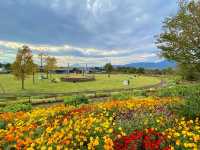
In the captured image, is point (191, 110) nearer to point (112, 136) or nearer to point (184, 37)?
point (112, 136)

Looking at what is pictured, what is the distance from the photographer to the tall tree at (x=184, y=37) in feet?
77.5

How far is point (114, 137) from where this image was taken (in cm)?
573

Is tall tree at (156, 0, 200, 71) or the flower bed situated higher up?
tall tree at (156, 0, 200, 71)

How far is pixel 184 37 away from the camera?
77.8 ft

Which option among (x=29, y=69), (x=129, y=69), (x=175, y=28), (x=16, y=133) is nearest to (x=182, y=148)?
(x=16, y=133)

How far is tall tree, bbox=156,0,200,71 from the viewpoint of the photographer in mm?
23609

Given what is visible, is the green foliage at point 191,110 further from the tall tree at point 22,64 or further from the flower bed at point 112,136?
the tall tree at point 22,64

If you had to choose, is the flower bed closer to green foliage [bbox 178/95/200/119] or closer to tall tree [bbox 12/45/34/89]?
green foliage [bbox 178/95/200/119]

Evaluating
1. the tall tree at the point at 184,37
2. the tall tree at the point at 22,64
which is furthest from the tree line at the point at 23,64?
the tall tree at the point at 184,37

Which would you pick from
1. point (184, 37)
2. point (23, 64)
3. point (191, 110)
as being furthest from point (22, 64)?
point (191, 110)

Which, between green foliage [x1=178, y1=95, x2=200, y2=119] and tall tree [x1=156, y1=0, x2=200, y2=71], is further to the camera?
tall tree [x1=156, y1=0, x2=200, y2=71]

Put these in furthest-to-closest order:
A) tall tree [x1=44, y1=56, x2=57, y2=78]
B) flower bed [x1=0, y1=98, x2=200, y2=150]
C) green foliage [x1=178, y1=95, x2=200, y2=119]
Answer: tall tree [x1=44, y1=56, x2=57, y2=78]
green foliage [x1=178, y1=95, x2=200, y2=119]
flower bed [x1=0, y1=98, x2=200, y2=150]

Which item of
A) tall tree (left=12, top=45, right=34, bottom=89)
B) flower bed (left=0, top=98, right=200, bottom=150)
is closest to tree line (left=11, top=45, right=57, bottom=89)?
tall tree (left=12, top=45, right=34, bottom=89)

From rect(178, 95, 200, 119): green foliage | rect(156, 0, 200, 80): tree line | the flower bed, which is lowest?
the flower bed
